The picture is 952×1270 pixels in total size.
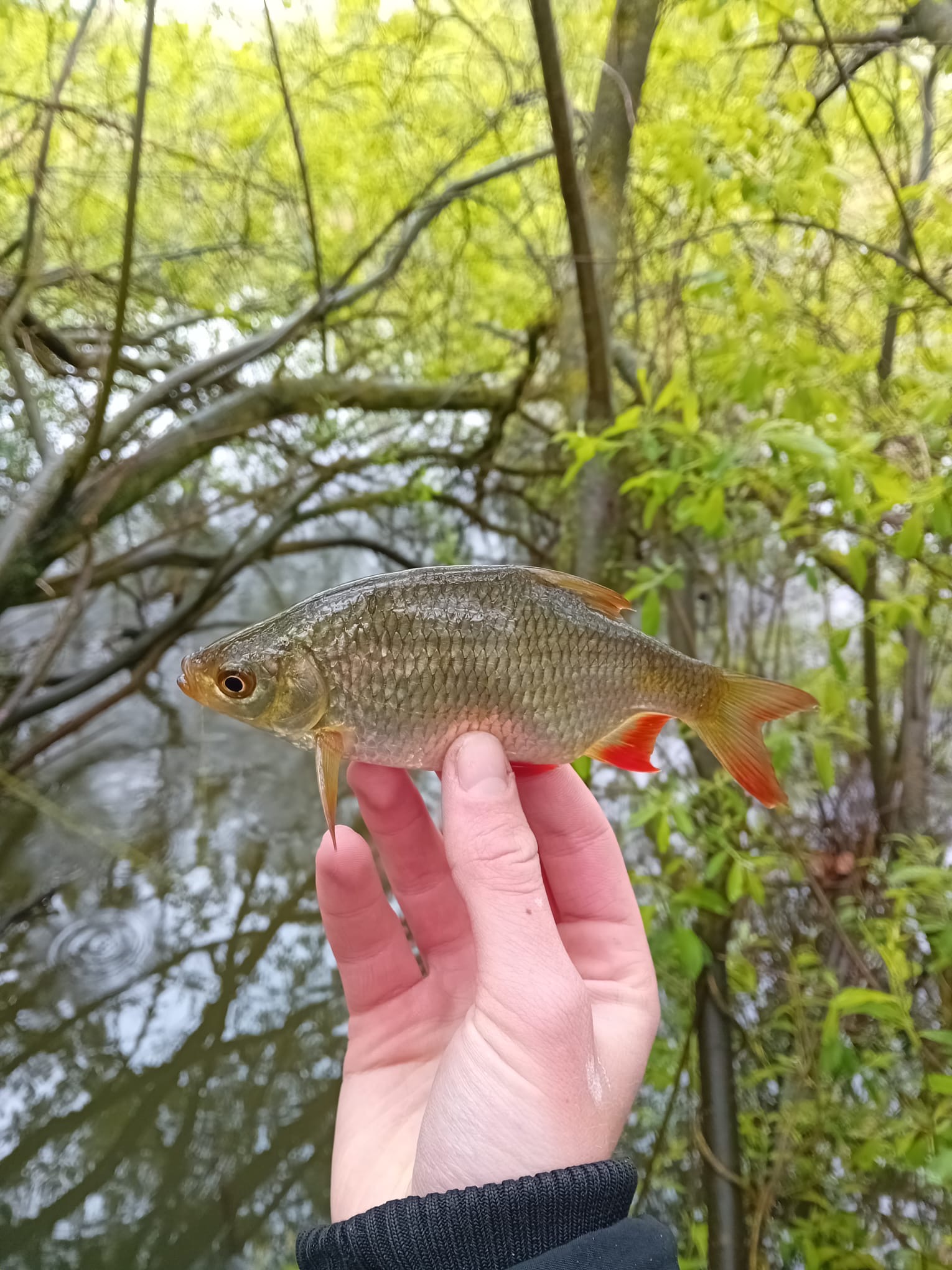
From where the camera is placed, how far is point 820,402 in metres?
1.46

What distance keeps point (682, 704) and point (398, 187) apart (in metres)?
3.14

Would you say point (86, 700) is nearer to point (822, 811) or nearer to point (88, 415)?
point (88, 415)

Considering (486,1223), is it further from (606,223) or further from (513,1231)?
(606,223)

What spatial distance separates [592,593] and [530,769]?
373 millimetres

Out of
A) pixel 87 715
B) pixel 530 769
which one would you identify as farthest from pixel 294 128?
pixel 87 715

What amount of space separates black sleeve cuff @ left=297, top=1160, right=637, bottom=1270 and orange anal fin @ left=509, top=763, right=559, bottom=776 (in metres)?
0.60

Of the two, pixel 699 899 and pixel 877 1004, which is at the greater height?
pixel 699 899

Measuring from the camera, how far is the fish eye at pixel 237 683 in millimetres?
1014

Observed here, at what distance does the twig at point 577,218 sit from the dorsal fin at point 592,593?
1.47m

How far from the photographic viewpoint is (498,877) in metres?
0.96

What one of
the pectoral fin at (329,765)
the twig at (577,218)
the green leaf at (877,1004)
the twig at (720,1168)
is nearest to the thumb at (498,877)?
the pectoral fin at (329,765)

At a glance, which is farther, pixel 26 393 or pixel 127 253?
pixel 26 393

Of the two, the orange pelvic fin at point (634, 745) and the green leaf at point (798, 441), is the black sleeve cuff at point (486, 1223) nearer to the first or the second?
the orange pelvic fin at point (634, 745)

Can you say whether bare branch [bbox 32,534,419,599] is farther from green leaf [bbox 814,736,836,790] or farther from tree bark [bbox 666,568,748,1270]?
tree bark [bbox 666,568,748,1270]
